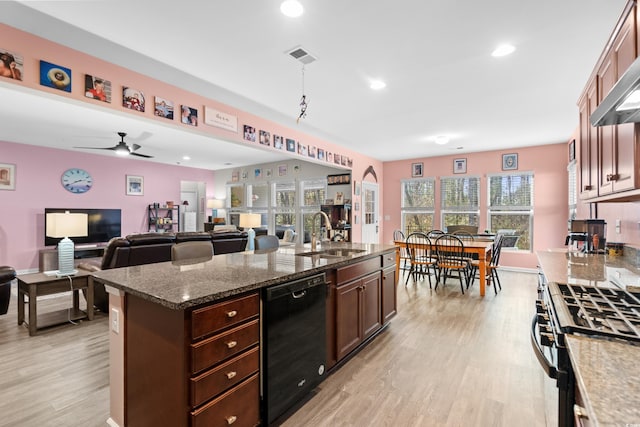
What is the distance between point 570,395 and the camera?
979 mm

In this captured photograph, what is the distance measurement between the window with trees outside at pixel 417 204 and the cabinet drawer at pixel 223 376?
21.6ft

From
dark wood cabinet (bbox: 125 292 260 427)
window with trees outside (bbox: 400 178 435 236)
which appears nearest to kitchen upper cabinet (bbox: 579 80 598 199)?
dark wood cabinet (bbox: 125 292 260 427)

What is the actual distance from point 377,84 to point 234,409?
3.18 m

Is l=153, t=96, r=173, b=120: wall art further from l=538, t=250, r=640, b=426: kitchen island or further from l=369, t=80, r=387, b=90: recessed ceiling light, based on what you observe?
l=538, t=250, r=640, b=426: kitchen island

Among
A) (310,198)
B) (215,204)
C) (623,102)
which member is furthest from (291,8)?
(215,204)

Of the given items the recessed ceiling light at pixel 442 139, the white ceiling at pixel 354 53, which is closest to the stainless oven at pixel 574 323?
the white ceiling at pixel 354 53

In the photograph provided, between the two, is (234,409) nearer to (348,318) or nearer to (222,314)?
(222,314)

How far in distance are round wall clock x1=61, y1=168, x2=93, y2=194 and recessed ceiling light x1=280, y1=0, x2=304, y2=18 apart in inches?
285

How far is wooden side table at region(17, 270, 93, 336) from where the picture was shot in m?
3.04

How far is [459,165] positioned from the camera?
22.9 feet

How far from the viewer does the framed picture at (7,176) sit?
235 inches

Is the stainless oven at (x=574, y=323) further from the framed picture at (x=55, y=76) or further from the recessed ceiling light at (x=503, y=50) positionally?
the framed picture at (x=55, y=76)

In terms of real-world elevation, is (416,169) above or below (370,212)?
above

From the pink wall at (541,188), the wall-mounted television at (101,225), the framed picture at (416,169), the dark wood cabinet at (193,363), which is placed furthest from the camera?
the framed picture at (416,169)
